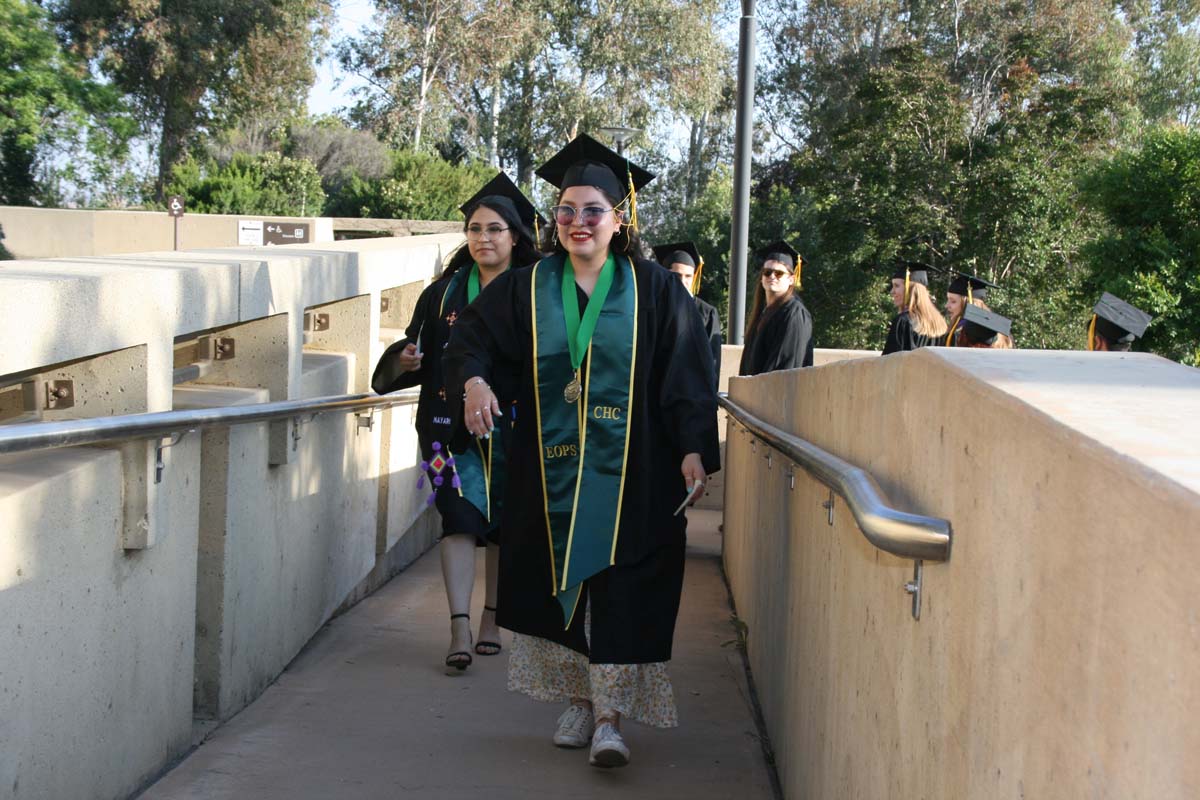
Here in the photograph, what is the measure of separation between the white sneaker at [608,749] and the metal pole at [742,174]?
808 centimetres

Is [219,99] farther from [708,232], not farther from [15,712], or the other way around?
[15,712]

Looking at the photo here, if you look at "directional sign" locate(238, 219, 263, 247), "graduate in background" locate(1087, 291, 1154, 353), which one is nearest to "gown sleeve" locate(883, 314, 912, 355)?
"graduate in background" locate(1087, 291, 1154, 353)

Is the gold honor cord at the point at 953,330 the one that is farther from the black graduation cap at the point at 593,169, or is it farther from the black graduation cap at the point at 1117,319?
the black graduation cap at the point at 593,169

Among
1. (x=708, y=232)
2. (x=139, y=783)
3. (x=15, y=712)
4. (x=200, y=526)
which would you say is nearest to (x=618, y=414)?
(x=200, y=526)

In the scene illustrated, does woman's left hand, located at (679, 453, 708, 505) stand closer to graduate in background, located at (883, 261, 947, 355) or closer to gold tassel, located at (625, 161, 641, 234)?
gold tassel, located at (625, 161, 641, 234)

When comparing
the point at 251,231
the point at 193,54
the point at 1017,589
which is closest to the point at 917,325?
the point at 1017,589

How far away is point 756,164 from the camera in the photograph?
46281 millimetres

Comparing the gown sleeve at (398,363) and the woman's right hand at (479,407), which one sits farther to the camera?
the gown sleeve at (398,363)

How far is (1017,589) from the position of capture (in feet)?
5.91

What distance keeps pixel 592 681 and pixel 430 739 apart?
2.05ft

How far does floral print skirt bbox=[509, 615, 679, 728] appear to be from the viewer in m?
4.56

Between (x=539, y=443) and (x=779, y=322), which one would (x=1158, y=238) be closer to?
(x=779, y=322)

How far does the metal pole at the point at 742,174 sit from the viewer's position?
12203 mm

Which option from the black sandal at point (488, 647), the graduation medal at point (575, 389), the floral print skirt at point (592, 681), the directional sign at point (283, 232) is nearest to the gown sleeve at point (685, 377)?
the graduation medal at point (575, 389)
